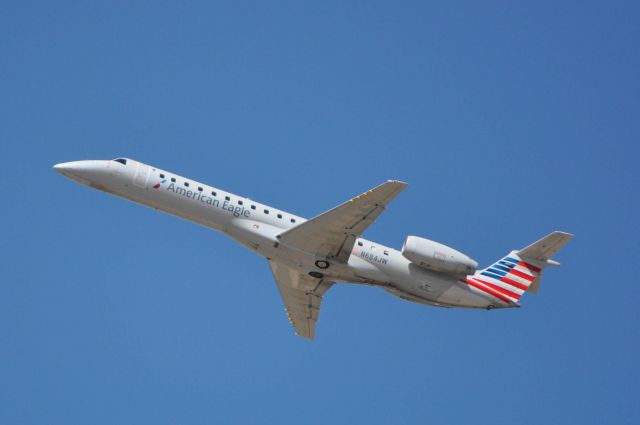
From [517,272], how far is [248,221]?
10.5 metres

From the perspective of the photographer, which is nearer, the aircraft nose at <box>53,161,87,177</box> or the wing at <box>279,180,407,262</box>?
the wing at <box>279,180,407,262</box>

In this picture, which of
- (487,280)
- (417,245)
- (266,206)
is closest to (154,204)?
(266,206)

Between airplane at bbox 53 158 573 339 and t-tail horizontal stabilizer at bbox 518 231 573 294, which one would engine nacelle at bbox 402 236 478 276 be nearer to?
airplane at bbox 53 158 573 339

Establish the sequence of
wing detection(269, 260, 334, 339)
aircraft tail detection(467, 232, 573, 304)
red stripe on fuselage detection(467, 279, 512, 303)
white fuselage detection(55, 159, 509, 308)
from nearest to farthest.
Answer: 1. white fuselage detection(55, 159, 509, 308)
2. red stripe on fuselage detection(467, 279, 512, 303)
3. aircraft tail detection(467, 232, 573, 304)
4. wing detection(269, 260, 334, 339)

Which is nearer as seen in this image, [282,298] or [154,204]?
[154,204]

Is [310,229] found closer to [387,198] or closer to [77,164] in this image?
[387,198]

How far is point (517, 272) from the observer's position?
33188 mm

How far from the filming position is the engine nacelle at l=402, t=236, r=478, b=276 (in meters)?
30.9

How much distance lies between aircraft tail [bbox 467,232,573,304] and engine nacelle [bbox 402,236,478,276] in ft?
4.20

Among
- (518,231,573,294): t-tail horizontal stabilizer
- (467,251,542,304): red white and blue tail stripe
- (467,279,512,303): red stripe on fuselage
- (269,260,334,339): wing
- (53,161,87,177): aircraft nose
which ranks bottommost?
(269,260,334,339): wing

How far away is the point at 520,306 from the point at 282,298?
9221mm

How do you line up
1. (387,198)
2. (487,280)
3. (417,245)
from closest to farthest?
(387,198)
(417,245)
(487,280)

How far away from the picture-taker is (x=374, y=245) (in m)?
31.7

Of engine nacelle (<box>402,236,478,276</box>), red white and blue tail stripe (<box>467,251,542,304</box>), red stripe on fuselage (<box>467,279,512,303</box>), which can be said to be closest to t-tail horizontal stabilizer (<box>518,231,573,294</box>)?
red white and blue tail stripe (<box>467,251,542,304</box>)
